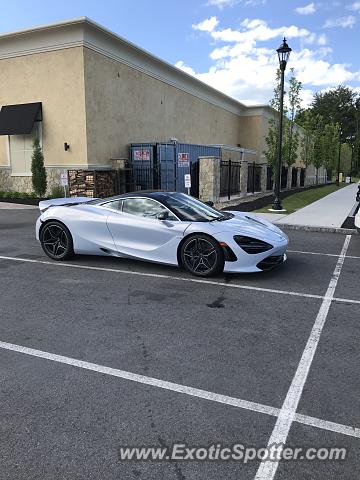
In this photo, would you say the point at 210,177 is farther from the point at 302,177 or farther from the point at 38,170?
the point at 302,177

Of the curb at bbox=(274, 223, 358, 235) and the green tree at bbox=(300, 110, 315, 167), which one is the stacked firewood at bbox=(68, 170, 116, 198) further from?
the green tree at bbox=(300, 110, 315, 167)

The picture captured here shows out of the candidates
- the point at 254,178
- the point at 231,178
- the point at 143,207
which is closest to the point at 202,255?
the point at 143,207

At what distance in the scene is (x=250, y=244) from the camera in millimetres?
6078

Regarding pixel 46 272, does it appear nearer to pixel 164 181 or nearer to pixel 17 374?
pixel 17 374

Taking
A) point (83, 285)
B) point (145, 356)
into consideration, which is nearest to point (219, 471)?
point (145, 356)

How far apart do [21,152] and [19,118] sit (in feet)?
6.07

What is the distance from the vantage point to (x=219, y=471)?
2.38 m

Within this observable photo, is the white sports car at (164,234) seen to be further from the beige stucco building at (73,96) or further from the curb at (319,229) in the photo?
the beige stucco building at (73,96)

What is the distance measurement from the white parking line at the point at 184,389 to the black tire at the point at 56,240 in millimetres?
3435

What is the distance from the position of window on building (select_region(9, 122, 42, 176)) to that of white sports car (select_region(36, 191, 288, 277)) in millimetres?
14944

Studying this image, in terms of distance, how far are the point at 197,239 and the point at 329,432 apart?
3.85 m

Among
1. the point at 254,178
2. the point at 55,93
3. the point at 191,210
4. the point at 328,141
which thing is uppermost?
the point at 55,93

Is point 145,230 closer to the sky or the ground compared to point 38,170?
closer to the ground

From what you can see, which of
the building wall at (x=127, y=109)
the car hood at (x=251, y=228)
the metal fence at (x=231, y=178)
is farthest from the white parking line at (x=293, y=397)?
the metal fence at (x=231, y=178)
